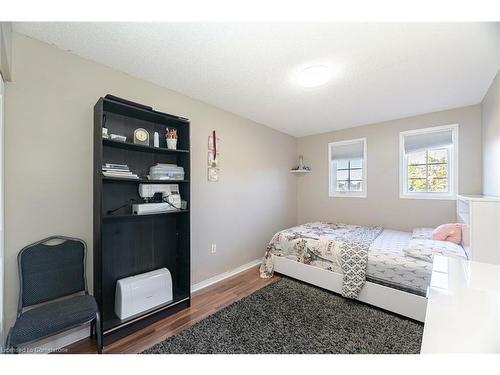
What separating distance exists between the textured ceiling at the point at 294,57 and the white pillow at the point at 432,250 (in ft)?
5.53

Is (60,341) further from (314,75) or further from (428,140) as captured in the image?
(428,140)

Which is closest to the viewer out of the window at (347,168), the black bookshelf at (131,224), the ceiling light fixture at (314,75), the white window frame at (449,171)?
the black bookshelf at (131,224)

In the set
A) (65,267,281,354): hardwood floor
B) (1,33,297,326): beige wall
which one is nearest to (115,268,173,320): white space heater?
(65,267,281,354): hardwood floor

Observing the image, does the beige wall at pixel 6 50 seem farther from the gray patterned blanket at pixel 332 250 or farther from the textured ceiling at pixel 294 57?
the gray patterned blanket at pixel 332 250

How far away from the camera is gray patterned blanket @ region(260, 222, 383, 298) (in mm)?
2254

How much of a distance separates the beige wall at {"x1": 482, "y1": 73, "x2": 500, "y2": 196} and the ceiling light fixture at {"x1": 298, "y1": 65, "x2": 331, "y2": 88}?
1.62m

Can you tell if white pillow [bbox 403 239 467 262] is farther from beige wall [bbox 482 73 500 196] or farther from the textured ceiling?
the textured ceiling

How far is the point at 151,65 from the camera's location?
187 cm

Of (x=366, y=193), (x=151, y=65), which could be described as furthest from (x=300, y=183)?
(x=151, y=65)

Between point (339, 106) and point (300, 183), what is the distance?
1933 millimetres

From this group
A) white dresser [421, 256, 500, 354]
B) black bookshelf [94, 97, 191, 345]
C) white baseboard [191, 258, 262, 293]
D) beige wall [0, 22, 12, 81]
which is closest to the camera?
white dresser [421, 256, 500, 354]

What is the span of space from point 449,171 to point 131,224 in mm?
4244

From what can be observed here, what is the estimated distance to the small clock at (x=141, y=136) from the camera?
1947mm

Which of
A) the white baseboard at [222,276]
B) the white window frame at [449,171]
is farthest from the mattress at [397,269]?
the white baseboard at [222,276]
